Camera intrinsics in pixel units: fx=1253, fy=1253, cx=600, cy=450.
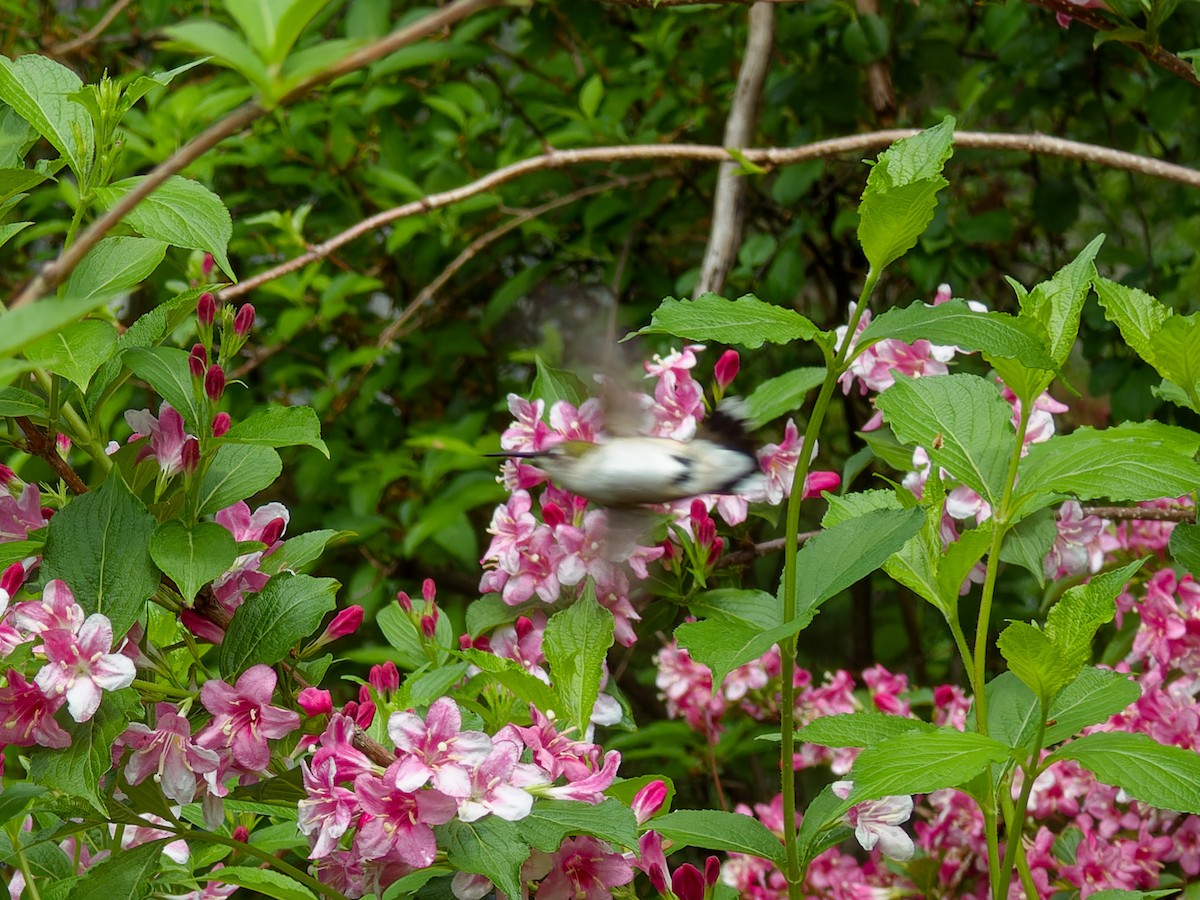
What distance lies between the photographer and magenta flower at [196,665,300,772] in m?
0.78

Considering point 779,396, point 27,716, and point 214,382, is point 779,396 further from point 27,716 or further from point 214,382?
point 27,716

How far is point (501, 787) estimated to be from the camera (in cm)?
76

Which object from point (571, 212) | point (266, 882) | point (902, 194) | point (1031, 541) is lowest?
point (571, 212)

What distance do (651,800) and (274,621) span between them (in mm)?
277

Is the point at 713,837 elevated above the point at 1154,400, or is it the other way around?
the point at 713,837

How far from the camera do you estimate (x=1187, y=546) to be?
888mm

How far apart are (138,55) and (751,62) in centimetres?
203

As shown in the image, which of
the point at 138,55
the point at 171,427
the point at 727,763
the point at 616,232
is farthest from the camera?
the point at 138,55

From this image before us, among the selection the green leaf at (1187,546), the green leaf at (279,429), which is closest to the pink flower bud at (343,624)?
the green leaf at (279,429)

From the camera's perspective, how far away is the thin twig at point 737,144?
5.94 ft

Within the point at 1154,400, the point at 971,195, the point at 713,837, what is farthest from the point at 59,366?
the point at 971,195

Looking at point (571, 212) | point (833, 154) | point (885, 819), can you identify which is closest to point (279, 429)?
point (885, 819)

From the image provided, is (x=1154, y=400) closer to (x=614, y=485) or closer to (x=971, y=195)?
(x=971, y=195)

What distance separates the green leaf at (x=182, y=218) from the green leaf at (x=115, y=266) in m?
0.01
